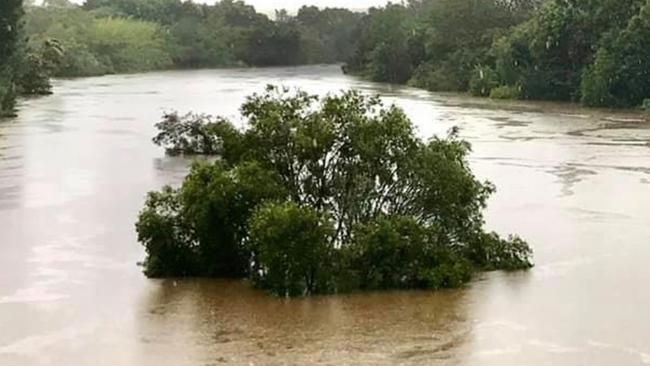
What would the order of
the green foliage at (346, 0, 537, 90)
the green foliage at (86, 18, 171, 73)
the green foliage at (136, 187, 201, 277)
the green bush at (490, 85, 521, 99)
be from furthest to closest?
the green foliage at (86, 18, 171, 73) < the green foliage at (346, 0, 537, 90) < the green bush at (490, 85, 521, 99) < the green foliage at (136, 187, 201, 277)

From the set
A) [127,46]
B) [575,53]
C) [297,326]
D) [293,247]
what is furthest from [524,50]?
[127,46]

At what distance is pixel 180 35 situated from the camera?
101 m

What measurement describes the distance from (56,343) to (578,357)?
5.79 m

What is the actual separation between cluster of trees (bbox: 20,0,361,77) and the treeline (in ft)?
86.0

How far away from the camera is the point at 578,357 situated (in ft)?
37.0

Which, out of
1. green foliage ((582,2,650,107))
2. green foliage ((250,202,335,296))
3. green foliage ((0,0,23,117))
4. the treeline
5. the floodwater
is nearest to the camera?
the floodwater

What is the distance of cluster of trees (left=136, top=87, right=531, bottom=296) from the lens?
1425 cm

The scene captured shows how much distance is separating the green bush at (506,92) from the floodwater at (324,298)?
74.1ft

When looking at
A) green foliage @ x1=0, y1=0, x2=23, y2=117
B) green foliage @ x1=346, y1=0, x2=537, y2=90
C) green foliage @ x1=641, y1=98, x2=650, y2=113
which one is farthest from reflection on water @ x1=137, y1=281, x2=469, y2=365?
green foliage @ x1=346, y1=0, x2=537, y2=90

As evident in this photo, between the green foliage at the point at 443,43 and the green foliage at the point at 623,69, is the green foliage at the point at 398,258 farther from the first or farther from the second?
the green foliage at the point at 443,43

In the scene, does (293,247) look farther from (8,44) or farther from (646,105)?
(646,105)

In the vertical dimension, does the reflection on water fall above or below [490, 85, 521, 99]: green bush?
below

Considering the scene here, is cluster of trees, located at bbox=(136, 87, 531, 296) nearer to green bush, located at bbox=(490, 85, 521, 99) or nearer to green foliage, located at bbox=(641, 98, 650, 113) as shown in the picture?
green foliage, located at bbox=(641, 98, 650, 113)

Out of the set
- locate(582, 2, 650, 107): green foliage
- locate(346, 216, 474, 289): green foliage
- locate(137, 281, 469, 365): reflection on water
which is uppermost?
locate(582, 2, 650, 107): green foliage
